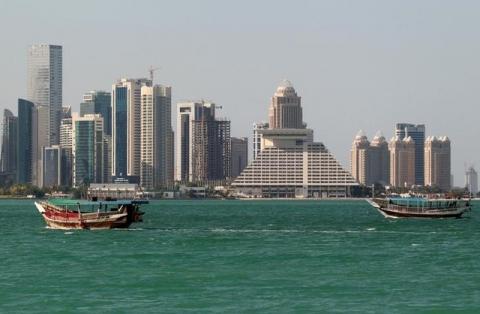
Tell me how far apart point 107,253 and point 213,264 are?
511 inches

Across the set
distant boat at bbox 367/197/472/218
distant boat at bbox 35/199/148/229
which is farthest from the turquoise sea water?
distant boat at bbox 367/197/472/218

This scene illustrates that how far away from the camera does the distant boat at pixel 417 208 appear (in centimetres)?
17738

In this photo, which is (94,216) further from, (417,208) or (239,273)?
(417,208)

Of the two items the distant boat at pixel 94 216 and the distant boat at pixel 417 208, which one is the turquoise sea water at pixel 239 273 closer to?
the distant boat at pixel 94 216

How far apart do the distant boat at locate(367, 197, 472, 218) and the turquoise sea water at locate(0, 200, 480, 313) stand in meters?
52.8

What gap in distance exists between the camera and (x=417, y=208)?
178 meters

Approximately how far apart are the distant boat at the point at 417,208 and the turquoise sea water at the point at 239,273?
52.8m

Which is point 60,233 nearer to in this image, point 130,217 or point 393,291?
point 130,217

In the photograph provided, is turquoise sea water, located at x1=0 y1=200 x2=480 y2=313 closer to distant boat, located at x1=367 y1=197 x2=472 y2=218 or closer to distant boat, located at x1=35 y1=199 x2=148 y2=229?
distant boat, located at x1=35 y1=199 x2=148 y2=229

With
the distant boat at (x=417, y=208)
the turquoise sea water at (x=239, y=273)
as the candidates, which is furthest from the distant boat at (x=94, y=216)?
the distant boat at (x=417, y=208)

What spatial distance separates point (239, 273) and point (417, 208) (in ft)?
330

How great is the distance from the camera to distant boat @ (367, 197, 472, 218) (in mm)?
177375

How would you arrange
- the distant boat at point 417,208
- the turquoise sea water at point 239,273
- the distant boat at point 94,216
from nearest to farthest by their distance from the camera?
the turquoise sea water at point 239,273 < the distant boat at point 94,216 < the distant boat at point 417,208

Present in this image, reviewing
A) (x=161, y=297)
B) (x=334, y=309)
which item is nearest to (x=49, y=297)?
(x=161, y=297)
